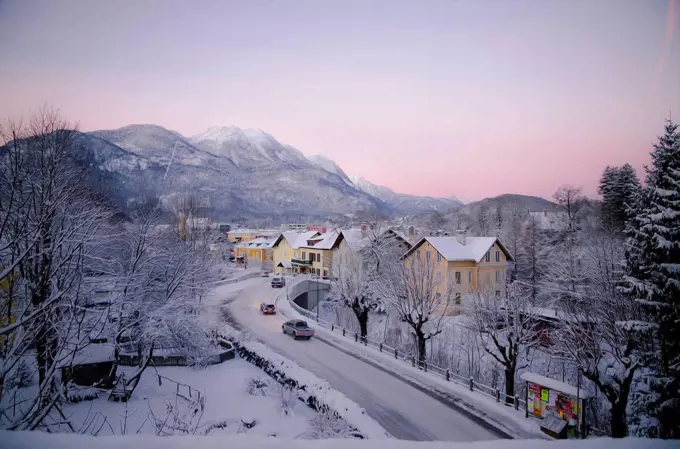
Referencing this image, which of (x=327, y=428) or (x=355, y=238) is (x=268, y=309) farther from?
(x=327, y=428)

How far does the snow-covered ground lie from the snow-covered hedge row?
427mm

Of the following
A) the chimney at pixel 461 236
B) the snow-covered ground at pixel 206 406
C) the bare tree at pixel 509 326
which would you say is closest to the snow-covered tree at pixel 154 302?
the snow-covered ground at pixel 206 406

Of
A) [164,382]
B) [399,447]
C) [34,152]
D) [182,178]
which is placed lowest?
[164,382]

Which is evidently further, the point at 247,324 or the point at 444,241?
the point at 444,241

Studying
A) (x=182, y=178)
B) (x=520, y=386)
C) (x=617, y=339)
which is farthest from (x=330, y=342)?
(x=182, y=178)

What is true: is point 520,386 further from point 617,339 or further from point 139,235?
point 139,235

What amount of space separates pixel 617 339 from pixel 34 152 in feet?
65.7

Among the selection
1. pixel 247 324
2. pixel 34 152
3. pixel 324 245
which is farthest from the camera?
pixel 324 245

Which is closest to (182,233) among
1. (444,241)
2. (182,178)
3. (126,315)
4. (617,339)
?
(126,315)

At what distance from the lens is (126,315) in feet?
44.7

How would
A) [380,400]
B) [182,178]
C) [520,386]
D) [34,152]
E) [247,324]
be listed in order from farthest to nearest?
[182,178] < [247,324] < [520,386] < [380,400] < [34,152]

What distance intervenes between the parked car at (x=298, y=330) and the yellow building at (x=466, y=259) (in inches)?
496

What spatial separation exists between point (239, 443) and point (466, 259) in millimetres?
31282

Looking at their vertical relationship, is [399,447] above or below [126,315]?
above
